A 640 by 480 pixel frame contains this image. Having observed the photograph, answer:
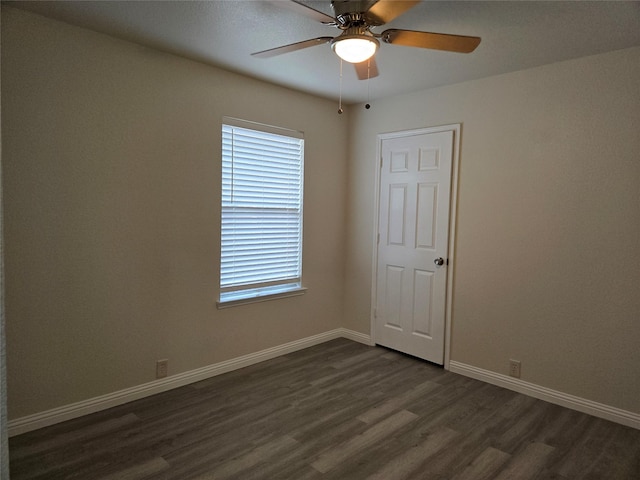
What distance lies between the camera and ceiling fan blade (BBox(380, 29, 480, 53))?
204 cm

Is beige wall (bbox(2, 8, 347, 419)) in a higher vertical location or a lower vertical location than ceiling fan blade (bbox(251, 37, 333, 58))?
lower

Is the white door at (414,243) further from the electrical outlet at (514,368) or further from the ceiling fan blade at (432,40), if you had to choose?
the ceiling fan blade at (432,40)

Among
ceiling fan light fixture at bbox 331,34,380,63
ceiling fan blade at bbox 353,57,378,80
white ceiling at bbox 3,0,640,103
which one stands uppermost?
white ceiling at bbox 3,0,640,103

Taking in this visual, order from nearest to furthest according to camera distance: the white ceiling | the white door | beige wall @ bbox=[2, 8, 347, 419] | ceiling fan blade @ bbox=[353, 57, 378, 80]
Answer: the white ceiling, ceiling fan blade @ bbox=[353, 57, 378, 80], beige wall @ bbox=[2, 8, 347, 419], the white door

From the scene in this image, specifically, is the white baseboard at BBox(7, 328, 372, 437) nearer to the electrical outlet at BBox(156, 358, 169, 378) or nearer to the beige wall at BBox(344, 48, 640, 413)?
the electrical outlet at BBox(156, 358, 169, 378)

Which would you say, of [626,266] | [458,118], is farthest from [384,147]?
[626,266]

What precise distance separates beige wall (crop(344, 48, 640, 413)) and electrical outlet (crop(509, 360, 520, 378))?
52 millimetres

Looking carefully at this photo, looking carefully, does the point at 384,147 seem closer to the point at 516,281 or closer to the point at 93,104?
the point at 516,281

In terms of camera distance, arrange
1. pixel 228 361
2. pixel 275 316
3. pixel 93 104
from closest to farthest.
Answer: pixel 93 104 → pixel 228 361 → pixel 275 316

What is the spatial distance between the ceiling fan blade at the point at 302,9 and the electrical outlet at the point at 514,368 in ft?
9.30

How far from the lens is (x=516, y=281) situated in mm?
3359

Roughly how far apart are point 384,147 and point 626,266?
7.41 ft

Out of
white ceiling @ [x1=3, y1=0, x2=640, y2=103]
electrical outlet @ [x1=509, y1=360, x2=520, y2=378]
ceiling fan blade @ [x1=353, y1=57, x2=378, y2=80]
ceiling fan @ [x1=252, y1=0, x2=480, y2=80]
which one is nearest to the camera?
ceiling fan @ [x1=252, y1=0, x2=480, y2=80]

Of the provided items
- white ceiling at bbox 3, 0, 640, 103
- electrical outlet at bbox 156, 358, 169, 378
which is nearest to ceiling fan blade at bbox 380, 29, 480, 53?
white ceiling at bbox 3, 0, 640, 103
